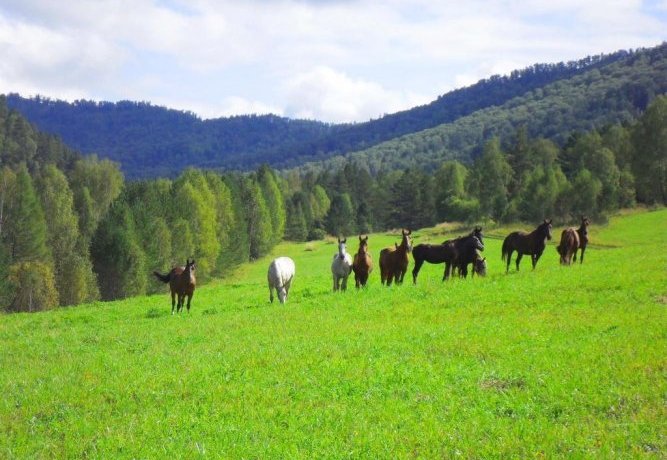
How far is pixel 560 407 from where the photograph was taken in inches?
399

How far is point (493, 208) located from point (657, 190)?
28090mm

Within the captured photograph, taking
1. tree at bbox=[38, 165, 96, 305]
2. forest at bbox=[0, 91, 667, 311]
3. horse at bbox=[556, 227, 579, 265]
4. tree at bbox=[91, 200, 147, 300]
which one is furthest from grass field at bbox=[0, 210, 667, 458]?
tree at bbox=[38, 165, 96, 305]

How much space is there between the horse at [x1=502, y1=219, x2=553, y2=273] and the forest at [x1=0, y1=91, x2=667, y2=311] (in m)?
49.9

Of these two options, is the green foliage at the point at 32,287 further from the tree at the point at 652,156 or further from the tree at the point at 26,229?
the tree at the point at 652,156

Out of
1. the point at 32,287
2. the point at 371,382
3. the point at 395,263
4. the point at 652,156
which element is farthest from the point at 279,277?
the point at 652,156

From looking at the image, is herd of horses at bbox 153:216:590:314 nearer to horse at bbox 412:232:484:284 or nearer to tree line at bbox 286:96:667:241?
horse at bbox 412:232:484:284

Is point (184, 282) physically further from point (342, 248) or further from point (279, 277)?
point (342, 248)

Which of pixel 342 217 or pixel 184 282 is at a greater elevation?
pixel 342 217

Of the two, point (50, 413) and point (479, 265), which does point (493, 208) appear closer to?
point (479, 265)

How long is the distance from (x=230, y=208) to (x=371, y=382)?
8332 centimetres

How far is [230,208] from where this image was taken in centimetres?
9344

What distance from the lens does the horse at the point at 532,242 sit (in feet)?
98.5

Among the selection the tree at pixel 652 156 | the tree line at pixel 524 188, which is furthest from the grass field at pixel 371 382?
the tree at pixel 652 156

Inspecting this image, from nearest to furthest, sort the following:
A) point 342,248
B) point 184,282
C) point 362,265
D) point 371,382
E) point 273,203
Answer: point 371,382, point 342,248, point 184,282, point 362,265, point 273,203
